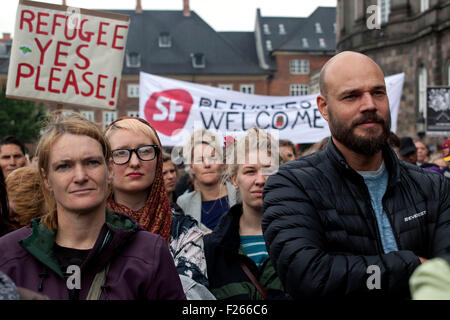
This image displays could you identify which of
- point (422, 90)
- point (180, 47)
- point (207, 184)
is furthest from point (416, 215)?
point (180, 47)

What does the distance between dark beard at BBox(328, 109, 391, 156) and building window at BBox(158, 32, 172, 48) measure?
66.9 meters

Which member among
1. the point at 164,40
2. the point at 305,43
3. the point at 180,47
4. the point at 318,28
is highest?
the point at 318,28

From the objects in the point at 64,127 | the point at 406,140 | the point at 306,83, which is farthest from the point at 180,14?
the point at 64,127

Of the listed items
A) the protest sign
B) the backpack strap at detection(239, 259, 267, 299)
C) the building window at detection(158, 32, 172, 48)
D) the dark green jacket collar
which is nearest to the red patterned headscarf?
the backpack strap at detection(239, 259, 267, 299)

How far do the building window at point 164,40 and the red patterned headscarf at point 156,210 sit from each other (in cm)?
6588

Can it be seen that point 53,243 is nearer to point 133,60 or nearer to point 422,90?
point 422,90

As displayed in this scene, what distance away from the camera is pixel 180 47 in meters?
68.6

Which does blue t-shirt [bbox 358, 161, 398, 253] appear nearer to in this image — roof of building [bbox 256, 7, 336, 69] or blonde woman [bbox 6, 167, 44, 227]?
blonde woman [bbox 6, 167, 44, 227]

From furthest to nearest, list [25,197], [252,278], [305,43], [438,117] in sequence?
[305,43] → [438,117] → [25,197] → [252,278]

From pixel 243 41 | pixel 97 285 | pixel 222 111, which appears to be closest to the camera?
pixel 97 285

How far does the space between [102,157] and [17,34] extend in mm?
3969

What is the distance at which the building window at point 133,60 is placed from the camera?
2582 inches

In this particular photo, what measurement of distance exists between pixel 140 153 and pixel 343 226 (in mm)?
1458
